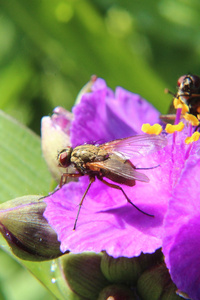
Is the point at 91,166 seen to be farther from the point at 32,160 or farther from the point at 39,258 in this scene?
the point at 32,160

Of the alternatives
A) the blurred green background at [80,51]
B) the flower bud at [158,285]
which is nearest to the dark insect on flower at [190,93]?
the flower bud at [158,285]

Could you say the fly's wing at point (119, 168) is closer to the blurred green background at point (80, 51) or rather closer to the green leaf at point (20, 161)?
the green leaf at point (20, 161)

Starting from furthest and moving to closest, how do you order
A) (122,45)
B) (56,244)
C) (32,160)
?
1. (122,45)
2. (32,160)
3. (56,244)

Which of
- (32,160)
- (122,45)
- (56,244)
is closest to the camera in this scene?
(56,244)

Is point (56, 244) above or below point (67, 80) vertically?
below

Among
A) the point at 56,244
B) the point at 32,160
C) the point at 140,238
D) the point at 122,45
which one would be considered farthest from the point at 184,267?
the point at 122,45

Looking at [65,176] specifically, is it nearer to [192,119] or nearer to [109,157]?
[109,157]

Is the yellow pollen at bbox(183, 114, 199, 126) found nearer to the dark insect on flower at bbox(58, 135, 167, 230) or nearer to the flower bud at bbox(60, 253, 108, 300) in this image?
the dark insect on flower at bbox(58, 135, 167, 230)
